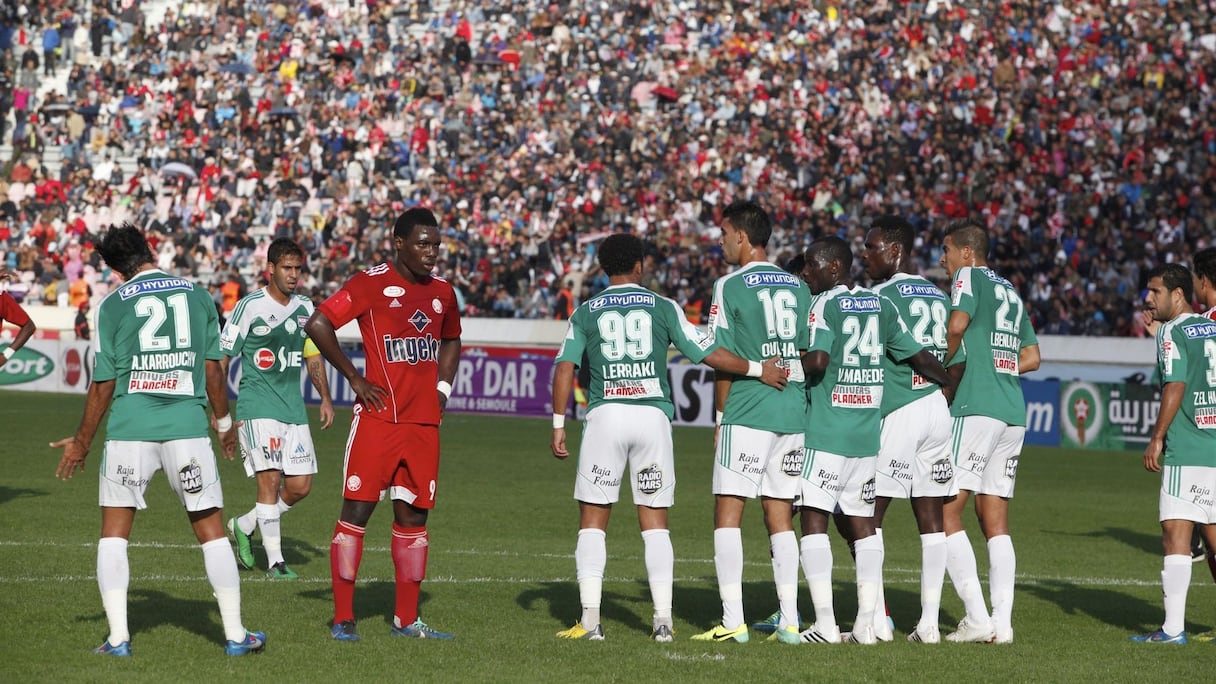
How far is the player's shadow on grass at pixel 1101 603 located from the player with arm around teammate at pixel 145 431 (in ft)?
20.5

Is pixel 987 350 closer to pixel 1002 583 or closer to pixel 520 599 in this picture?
pixel 1002 583

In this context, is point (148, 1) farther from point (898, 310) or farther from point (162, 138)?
point (898, 310)

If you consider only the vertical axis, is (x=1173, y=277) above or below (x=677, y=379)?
above

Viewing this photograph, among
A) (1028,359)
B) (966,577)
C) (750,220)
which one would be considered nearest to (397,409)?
(750,220)

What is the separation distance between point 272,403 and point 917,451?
17.9ft

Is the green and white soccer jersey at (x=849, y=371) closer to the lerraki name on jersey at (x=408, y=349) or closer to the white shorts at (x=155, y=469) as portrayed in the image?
the lerraki name on jersey at (x=408, y=349)

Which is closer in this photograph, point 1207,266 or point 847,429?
point 847,429

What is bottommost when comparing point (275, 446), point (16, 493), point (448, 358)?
point (16, 493)

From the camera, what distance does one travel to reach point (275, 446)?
13430 millimetres

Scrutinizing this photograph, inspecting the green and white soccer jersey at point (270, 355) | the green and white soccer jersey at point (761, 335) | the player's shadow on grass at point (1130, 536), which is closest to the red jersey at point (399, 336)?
the green and white soccer jersey at point (761, 335)

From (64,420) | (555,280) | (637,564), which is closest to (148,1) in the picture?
(555,280)

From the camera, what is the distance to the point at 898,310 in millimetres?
10555

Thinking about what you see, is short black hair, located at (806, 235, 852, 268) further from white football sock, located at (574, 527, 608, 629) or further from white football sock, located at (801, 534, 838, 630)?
white football sock, located at (574, 527, 608, 629)

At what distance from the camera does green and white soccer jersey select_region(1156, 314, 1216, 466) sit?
10.7 meters
